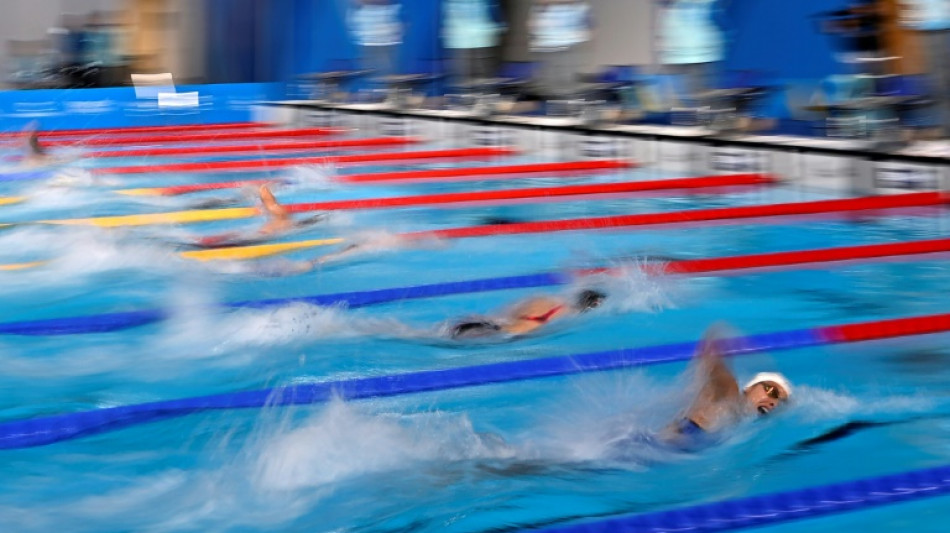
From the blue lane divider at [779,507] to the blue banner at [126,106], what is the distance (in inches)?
445

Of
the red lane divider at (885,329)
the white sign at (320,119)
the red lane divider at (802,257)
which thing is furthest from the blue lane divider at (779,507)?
the white sign at (320,119)

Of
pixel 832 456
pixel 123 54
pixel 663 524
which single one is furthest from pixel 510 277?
pixel 123 54

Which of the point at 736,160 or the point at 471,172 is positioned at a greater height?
the point at 736,160

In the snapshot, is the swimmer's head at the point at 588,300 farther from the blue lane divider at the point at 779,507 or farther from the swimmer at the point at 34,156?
the swimmer at the point at 34,156

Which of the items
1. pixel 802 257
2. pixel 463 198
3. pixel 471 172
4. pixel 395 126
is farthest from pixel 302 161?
pixel 802 257

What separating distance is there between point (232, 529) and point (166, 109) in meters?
11.1

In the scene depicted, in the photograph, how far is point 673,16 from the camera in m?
8.13

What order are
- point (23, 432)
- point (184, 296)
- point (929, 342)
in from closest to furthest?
point (23, 432) → point (929, 342) → point (184, 296)

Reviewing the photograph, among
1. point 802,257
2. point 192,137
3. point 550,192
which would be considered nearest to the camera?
point 802,257

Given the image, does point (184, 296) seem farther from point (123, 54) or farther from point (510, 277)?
point (123, 54)

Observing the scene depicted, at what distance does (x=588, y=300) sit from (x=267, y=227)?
2.20 m

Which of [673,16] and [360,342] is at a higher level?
[673,16]

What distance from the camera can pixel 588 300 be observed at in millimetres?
4199

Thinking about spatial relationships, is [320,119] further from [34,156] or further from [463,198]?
[463,198]
